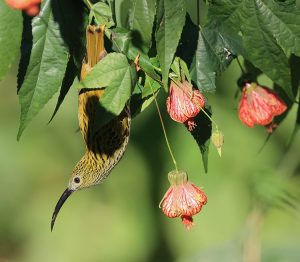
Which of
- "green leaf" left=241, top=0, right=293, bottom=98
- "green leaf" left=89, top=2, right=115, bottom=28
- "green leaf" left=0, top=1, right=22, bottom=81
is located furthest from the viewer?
"green leaf" left=241, top=0, right=293, bottom=98

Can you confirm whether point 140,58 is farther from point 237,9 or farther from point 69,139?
point 69,139

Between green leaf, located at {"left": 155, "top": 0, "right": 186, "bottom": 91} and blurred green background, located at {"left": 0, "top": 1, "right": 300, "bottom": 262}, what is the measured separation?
8.88 feet

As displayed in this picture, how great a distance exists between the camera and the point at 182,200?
1.99 meters

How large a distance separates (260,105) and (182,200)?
1.14 feet

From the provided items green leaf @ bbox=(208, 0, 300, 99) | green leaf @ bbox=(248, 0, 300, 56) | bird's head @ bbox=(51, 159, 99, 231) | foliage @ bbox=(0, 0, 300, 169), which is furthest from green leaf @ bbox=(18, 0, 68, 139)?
bird's head @ bbox=(51, 159, 99, 231)

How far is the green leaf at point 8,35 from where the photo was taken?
4.94ft

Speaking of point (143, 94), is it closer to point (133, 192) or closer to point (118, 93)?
point (118, 93)

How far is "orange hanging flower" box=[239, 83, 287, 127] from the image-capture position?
6.88ft

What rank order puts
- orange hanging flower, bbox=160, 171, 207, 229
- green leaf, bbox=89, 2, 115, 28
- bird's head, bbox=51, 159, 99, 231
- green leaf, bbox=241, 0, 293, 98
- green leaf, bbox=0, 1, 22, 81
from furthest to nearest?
bird's head, bbox=51, 159, 99, 231 → orange hanging flower, bbox=160, 171, 207, 229 → green leaf, bbox=241, 0, 293, 98 → green leaf, bbox=89, 2, 115, 28 → green leaf, bbox=0, 1, 22, 81

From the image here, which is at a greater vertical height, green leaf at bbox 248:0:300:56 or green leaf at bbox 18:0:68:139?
green leaf at bbox 248:0:300:56

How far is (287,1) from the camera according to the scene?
6.04ft

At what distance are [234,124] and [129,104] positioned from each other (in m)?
2.78

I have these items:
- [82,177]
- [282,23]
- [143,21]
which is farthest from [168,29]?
[82,177]

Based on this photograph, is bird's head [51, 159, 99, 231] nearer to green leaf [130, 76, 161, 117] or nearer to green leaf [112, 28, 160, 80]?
green leaf [130, 76, 161, 117]
